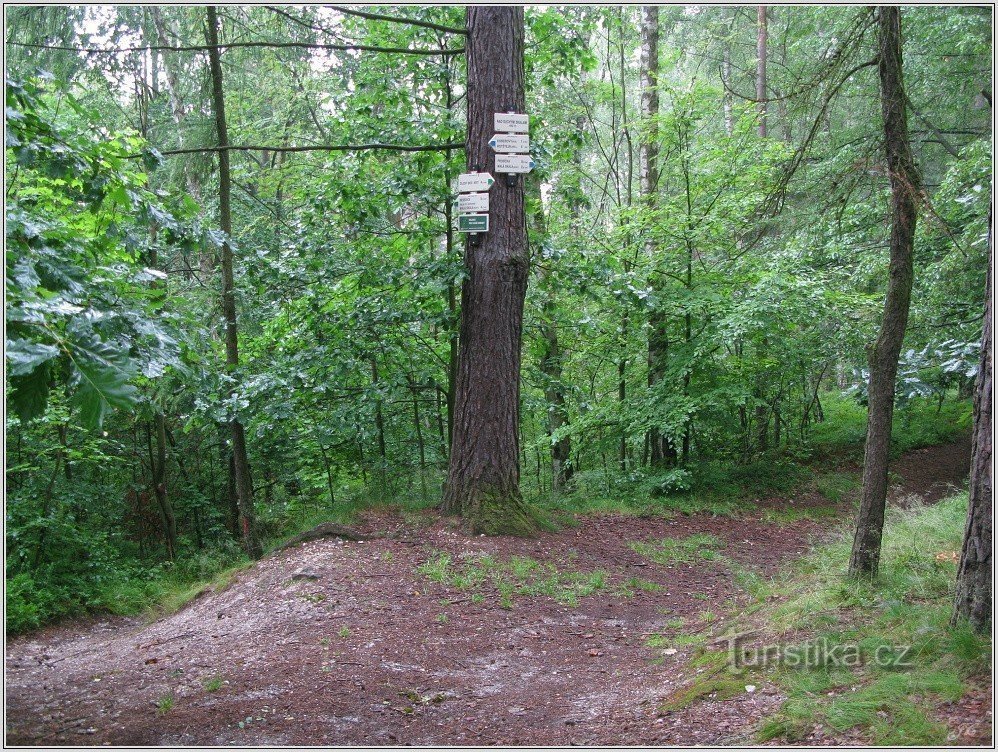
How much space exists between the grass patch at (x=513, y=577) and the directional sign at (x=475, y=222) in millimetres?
3001

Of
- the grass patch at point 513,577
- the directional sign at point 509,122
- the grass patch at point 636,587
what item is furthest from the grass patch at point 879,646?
the directional sign at point 509,122

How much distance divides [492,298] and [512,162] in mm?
1299

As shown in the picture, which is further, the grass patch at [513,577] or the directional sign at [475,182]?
the directional sign at [475,182]

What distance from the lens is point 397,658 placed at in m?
4.76

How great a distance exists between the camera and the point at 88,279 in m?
3.42

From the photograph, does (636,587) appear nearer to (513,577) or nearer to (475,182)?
(513,577)

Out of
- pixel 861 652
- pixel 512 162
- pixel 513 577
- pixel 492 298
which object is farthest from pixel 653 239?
pixel 861 652

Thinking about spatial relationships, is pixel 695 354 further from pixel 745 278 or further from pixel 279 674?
pixel 279 674

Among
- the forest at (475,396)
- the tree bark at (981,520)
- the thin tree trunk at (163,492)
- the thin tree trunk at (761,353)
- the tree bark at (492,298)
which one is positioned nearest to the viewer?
the tree bark at (981,520)

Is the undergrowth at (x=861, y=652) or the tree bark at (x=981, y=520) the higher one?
the tree bark at (x=981, y=520)

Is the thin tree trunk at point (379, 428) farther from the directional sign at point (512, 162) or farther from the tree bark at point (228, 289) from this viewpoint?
the directional sign at point (512, 162)

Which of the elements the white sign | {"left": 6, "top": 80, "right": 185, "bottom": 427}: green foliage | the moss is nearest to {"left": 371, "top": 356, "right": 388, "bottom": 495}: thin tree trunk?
the white sign

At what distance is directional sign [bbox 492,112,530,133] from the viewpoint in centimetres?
702

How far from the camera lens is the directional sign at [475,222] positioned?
703 cm
